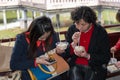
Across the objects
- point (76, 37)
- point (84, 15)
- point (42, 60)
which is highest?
point (84, 15)

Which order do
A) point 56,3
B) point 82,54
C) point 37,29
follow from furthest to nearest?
point 56,3 < point 82,54 < point 37,29

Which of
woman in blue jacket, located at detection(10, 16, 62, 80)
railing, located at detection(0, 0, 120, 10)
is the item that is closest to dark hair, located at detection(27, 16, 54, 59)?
woman in blue jacket, located at detection(10, 16, 62, 80)

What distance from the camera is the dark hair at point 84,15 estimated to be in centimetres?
153

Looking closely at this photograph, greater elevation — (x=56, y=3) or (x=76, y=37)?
(x=56, y=3)

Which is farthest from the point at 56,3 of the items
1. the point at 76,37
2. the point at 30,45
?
the point at 30,45

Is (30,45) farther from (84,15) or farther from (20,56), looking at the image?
(84,15)

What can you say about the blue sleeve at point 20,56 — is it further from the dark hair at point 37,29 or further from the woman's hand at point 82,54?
the woman's hand at point 82,54

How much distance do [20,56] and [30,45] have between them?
0.09 m

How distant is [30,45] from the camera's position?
1431mm

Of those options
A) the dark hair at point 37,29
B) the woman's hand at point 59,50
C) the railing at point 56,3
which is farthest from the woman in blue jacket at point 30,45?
the railing at point 56,3

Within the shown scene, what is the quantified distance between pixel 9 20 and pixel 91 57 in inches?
95.1

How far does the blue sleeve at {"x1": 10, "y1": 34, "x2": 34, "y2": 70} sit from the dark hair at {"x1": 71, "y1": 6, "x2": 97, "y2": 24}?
36cm

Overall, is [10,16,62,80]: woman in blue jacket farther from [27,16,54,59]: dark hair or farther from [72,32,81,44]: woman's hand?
[72,32,81,44]: woman's hand

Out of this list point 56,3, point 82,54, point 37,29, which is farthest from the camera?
point 56,3
